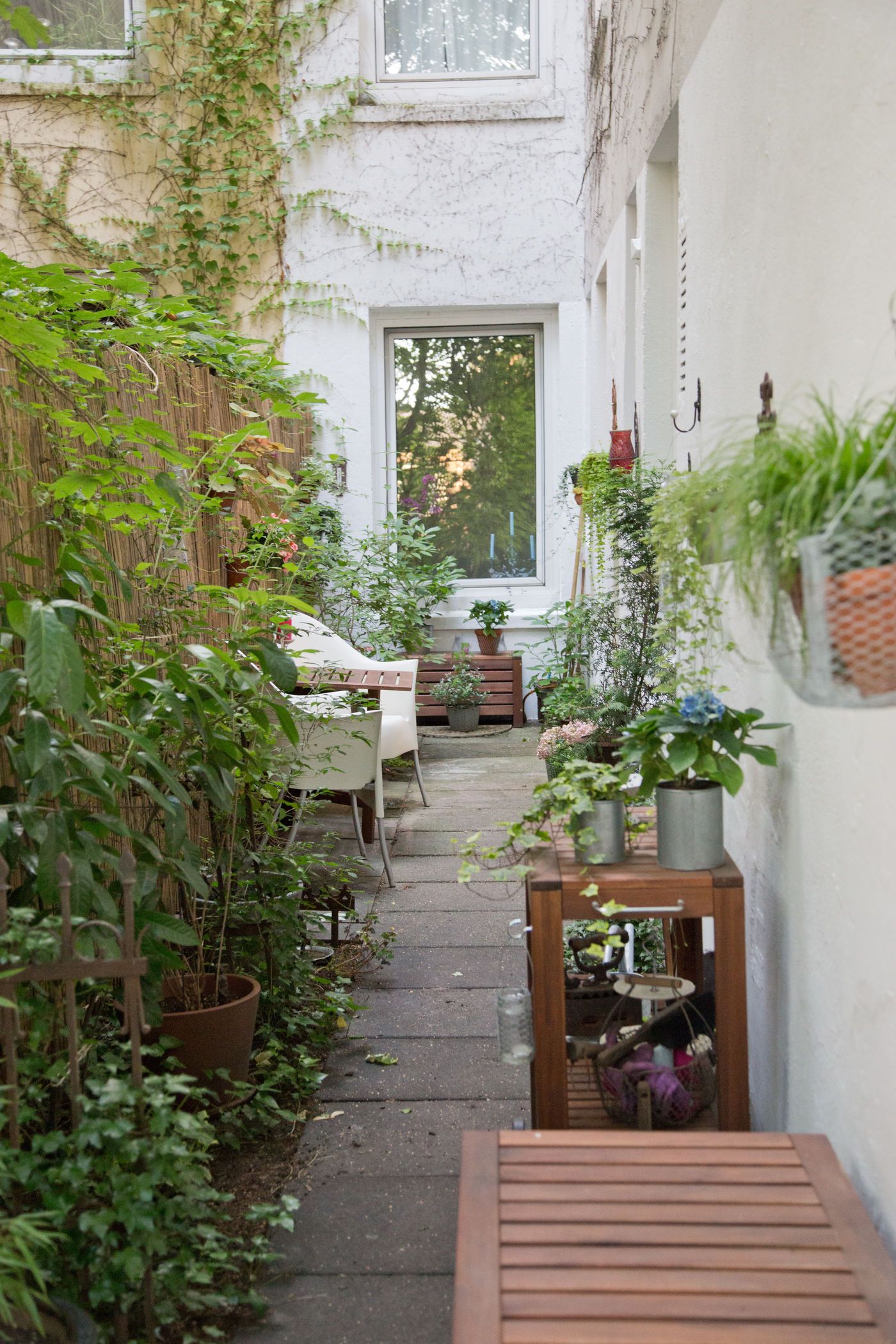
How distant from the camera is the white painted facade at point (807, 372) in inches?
56.9

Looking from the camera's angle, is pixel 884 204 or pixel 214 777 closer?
pixel 884 204

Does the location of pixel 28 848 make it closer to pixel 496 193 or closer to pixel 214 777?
pixel 214 777

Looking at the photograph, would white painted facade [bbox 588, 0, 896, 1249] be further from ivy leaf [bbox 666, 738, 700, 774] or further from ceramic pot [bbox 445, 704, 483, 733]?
ceramic pot [bbox 445, 704, 483, 733]

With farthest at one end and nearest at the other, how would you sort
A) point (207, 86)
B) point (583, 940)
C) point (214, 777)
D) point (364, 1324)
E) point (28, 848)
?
point (207, 86)
point (583, 940)
point (214, 777)
point (28, 848)
point (364, 1324)

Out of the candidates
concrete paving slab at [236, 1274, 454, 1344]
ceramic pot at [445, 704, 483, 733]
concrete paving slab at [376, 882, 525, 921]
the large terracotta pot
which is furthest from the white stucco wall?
concrete paving slab at [236, 1274, 454, 1344]

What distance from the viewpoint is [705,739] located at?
1958 millimetres

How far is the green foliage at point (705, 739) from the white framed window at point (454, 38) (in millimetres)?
6695

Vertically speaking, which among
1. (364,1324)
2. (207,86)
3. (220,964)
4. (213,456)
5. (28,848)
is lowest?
(364,1324)

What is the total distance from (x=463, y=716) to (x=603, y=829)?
5491mm

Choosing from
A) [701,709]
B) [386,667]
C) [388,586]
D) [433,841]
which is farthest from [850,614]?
[388,586]

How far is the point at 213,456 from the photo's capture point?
343cm

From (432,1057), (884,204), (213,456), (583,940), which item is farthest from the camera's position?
(213,456)

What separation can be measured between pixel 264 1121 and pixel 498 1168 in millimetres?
1089

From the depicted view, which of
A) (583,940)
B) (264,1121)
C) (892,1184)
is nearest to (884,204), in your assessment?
(892,1184)
